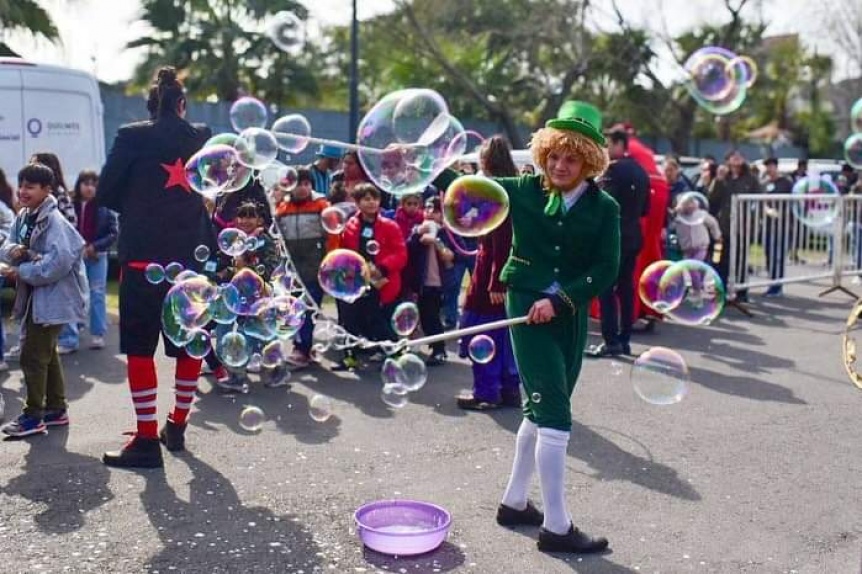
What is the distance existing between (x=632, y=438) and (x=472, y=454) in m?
1.02

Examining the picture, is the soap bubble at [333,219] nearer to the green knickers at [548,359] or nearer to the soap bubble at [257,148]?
the soap bubble at [257,148]

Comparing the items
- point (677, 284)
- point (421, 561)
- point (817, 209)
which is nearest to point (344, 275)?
point (677, 284)

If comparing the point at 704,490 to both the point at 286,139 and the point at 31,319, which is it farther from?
the point at 31,319

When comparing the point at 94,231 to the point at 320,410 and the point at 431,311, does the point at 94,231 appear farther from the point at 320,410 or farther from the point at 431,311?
the point at 320,410

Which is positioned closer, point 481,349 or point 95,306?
point 481,349

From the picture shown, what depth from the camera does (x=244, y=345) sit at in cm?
586

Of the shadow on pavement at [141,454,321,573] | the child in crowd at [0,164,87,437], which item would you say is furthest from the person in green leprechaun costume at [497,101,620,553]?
the child in crowd at [0,164,87,437]

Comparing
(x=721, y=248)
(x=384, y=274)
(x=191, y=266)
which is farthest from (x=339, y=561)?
(x=721, y=248)

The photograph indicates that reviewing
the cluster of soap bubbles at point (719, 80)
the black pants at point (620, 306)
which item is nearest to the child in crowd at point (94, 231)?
the black pants at point (620, 306)

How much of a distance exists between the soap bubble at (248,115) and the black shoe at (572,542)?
393 centimetres

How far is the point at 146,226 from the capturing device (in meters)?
5.25

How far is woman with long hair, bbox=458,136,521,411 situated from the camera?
6.30 metres

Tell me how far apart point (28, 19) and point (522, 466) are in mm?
17156

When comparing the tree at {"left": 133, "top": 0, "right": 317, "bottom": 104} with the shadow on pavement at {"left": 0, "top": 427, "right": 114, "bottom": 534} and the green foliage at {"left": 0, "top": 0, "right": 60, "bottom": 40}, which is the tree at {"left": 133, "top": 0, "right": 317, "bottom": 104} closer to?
the green foliage at {"left": 0, "top": 0, "right": 60, "bottom": 40}
